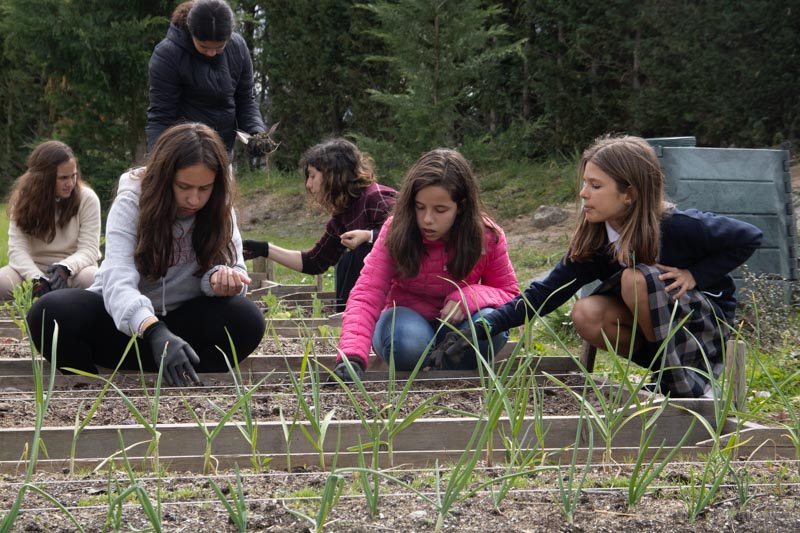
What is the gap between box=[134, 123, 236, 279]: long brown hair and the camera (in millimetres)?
2998

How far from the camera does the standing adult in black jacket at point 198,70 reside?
472 centimetres

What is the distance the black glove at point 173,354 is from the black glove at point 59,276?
A: 2422 millimetres

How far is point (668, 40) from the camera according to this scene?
345 inches

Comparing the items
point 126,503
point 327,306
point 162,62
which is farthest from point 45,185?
point 126,503

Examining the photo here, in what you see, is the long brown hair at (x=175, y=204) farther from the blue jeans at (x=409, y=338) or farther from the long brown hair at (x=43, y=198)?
the long brown hair at (x=43, y=198)

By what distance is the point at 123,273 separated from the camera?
3021 millimetres

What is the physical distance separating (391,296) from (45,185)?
8.34 feet

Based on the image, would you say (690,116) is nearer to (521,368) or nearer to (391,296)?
(391,296)

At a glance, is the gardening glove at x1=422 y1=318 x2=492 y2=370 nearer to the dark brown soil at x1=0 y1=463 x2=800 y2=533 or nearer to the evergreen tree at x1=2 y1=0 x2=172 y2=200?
the dark brown soil at x1=0 y1=463 x2=800 y2=533

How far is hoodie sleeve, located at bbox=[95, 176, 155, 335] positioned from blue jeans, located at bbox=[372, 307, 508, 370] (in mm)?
806

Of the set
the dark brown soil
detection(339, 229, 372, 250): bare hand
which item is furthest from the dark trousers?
the dark brown soil

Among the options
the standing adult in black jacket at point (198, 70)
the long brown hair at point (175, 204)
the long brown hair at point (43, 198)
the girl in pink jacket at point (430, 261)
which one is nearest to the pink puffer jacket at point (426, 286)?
the girl in pink jacket at point (430, 261)

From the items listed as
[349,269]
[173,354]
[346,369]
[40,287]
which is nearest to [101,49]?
[40,287]

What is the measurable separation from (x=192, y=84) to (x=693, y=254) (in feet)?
9.71
